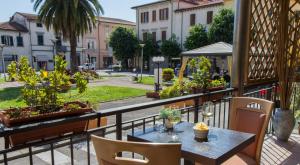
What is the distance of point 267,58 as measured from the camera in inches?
156

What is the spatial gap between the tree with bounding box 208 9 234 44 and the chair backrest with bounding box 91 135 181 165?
21677 mm

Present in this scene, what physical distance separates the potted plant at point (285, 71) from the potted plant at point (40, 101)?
2601mm

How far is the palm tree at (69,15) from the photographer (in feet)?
52.6

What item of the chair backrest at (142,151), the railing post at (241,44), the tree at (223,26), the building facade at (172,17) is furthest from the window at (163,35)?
the chair backrest at (142,151)

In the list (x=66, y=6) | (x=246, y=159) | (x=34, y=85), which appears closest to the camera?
(x=246, y=159)

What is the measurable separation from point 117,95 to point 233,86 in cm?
930

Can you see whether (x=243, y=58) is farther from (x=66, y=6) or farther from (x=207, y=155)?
(x=66, y=6)

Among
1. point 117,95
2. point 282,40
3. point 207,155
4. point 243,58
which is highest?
point 282,40

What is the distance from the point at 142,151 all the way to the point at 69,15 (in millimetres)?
16804

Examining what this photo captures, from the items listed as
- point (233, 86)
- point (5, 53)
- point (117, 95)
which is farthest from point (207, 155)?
point (5, 53)

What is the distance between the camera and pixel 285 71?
133 inches

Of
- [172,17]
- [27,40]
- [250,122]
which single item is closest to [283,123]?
[250,122]

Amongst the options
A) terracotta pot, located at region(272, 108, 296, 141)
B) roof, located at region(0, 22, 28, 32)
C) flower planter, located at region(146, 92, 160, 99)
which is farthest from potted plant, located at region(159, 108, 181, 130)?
roof, located at region(0, 22, 28, 32)

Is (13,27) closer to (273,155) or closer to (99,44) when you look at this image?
(99,44)
